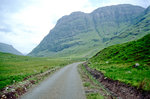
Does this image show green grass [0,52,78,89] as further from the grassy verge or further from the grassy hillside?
the grassy hillside

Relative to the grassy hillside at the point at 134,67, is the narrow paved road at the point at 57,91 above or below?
below

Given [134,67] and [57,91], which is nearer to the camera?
[57,91]

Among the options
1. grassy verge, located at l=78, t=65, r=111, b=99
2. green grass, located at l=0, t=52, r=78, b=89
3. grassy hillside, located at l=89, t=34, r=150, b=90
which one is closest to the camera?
grassy verge, located at l=78, t=65, r=111, b=99

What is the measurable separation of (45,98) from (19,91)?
4.23 meters

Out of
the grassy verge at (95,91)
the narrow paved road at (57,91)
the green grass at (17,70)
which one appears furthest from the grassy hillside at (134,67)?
the green grass at (17,70)

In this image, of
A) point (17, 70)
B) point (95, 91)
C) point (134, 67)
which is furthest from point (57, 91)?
point (17, 70)

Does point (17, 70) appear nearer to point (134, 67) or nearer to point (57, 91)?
point (57, 91)

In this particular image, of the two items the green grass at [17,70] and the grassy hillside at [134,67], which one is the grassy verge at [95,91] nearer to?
the grassy hillside at [134,67]

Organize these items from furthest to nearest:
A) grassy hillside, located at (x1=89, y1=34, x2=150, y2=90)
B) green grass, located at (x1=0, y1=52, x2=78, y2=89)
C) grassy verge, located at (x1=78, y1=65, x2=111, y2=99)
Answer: green grass, located at (x1=0, y1=52, x2=78, y2=89)
grassy hillside, located at (x1=89, y1=34, x2=150, y2=90)
grassy verge, located at (x1=78, y1=65, x2=111, y2=99)

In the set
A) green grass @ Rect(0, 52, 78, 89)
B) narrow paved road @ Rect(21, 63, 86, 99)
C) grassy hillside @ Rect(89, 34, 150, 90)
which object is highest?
grassy hillside @ Rect(89, 34, 150, 90)

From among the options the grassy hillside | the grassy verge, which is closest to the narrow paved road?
the grassy verge

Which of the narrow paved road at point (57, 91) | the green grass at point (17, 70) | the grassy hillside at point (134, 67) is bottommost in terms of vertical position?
the green grass at point (17, 70)

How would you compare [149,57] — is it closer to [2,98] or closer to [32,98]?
[32,98]

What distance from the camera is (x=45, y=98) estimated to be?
9.46 meters
